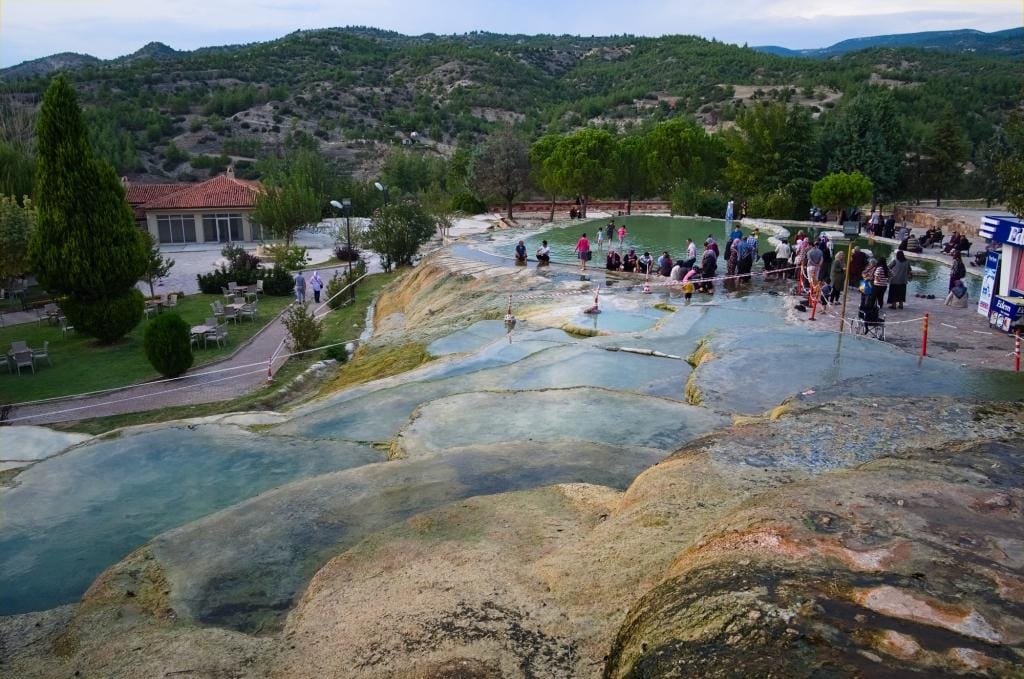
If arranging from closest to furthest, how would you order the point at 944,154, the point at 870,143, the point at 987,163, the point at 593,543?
the point at 593,543 < the point at 870,143 < the point at 944,154 < the point at 987,163

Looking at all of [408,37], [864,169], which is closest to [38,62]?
[408,37]

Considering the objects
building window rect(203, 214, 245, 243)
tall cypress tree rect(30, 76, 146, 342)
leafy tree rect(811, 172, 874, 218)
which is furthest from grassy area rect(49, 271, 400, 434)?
→ building window rect(203, 214, 245, 243)

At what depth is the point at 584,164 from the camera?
44.5 meters

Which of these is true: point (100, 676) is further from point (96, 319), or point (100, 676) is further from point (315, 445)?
point (96, 319)

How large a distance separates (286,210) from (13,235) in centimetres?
1917

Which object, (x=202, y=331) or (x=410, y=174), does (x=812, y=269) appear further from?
(x=410, y=174)

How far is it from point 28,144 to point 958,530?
58848 millimetres

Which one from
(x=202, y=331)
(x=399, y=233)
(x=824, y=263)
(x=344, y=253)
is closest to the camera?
(x=824, y=263)

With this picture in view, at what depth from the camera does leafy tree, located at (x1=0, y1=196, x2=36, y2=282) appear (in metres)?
26.0

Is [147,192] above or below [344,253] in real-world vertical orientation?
above

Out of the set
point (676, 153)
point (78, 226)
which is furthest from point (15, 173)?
point (676, 153)

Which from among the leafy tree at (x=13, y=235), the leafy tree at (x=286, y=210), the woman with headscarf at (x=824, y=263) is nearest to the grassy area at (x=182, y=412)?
the leafy tree at (x=13, y=235)

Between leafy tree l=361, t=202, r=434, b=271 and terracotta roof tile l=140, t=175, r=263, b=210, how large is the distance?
1357 cm

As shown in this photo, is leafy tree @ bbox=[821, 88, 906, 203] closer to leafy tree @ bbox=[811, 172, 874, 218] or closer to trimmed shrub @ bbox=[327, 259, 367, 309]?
leafy tree @ bbox=[811, 172, 874, 218]
